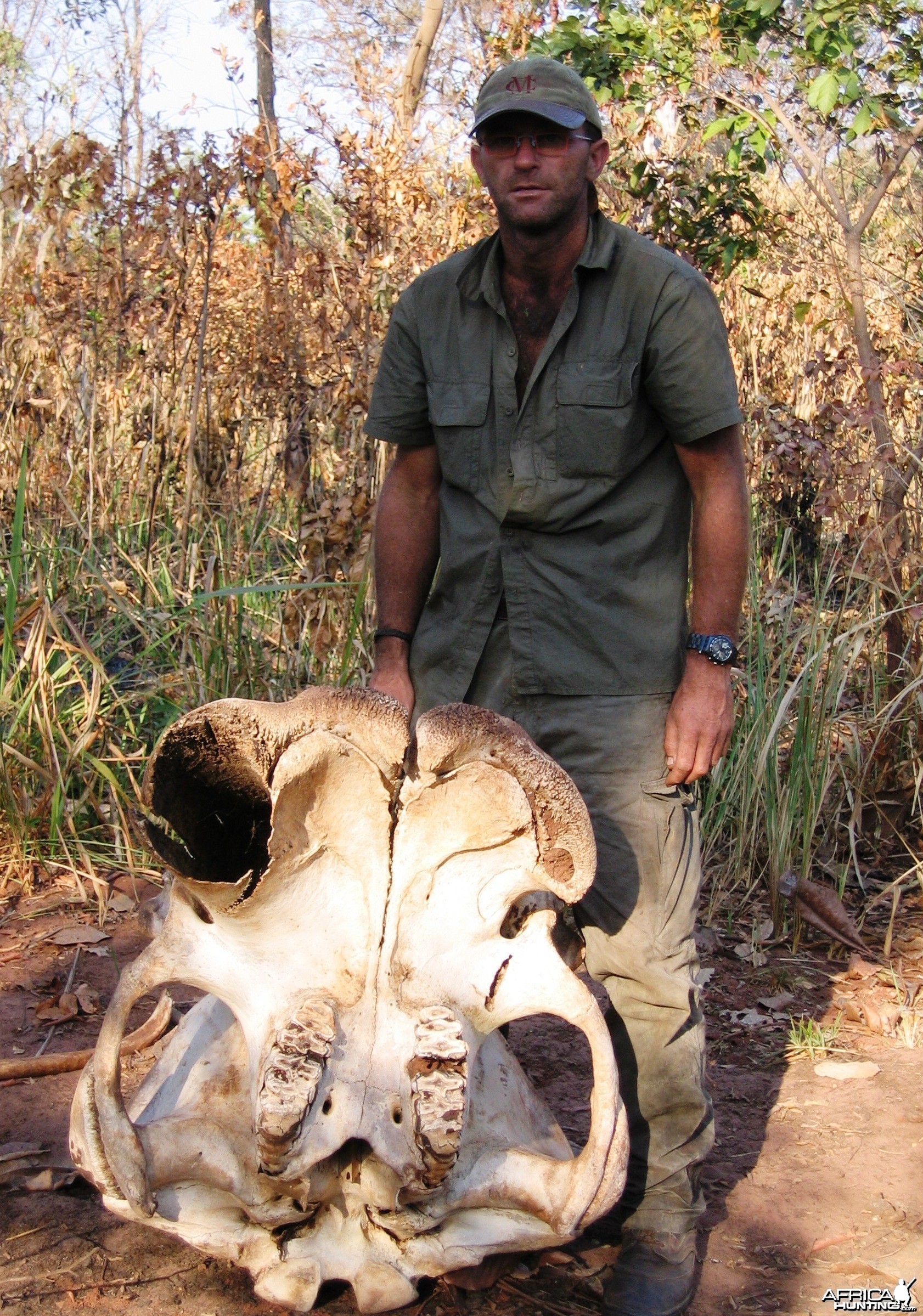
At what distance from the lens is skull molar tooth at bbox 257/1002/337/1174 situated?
185 cm

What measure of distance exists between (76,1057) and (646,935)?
1409mm

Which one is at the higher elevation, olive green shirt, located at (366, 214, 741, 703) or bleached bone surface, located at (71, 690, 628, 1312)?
olive green shirt, located at (366, 214, 741, 703)

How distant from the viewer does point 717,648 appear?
2.47 m

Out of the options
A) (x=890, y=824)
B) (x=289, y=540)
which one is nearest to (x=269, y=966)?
(x=890, y=824)

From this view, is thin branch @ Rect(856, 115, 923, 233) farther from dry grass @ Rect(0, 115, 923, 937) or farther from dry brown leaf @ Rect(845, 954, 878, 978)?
dry brown leaf @ Rect(845, 954, 878, 978)

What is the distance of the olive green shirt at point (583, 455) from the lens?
2.45 metres

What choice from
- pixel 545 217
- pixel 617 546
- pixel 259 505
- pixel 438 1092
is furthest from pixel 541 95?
pixel 259 505

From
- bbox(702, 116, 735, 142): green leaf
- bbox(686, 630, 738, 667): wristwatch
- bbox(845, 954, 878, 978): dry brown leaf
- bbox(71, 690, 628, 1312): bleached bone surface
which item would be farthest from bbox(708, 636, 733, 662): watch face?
bbox(702, 116, 735, 142): green leaf

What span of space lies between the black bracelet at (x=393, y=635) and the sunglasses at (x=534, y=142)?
1.00m

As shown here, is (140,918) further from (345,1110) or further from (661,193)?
(661,193)

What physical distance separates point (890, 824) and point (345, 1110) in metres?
2.94

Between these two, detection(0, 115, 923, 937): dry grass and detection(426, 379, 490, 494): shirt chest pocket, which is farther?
detection(0, 115, 923, 937): dry grass

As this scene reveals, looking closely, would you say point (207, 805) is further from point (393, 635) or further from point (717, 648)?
point (717, 648)

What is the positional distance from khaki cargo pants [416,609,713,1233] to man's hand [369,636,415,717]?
399 millimetres
